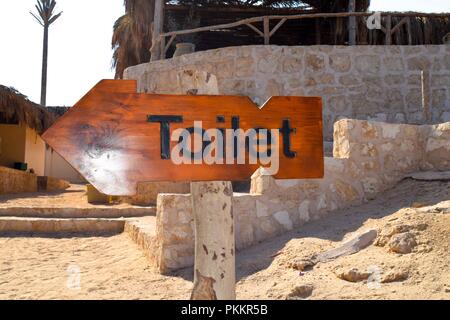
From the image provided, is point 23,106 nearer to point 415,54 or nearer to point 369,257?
point 415,54

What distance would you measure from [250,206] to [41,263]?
8.92 feet

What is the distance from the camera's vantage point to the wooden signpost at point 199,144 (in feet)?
5.51

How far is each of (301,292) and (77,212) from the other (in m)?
5.34

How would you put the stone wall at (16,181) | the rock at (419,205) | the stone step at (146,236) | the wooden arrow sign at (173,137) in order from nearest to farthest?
the wooden arrow sign at (173,137), the rock at (419,205), the stone step at (146,236), the stone wall at (16,181)

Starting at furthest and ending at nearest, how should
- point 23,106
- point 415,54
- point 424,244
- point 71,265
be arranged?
point 23,106
point 415,54
point 71,265
point 424,244

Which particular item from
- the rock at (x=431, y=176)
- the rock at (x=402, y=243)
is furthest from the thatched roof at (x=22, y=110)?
the rock at (x=402, y=243)

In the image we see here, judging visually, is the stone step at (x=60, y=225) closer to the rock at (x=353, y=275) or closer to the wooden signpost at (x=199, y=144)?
the rock at (x=353, y=275)

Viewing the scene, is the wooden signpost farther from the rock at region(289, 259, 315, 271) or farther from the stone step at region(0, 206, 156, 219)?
the stone step at region(0, 206, 156, 219)

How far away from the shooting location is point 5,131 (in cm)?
1404

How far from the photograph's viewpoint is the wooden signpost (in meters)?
1.68

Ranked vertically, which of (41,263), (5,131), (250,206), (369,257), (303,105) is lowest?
(41,263)

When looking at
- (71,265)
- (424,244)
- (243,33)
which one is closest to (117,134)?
(424,244)

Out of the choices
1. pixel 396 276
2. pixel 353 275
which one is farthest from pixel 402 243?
pixel 353 275

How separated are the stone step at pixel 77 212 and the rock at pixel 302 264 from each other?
13.6 feet
